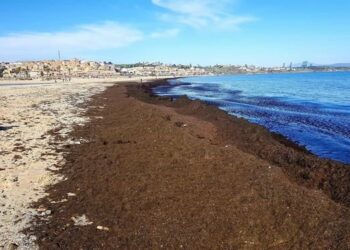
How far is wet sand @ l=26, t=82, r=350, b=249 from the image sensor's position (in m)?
6.70

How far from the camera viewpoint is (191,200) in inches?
327

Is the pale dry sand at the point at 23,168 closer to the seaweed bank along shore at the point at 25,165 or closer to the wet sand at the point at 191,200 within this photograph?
the seaweed bank along shore at the point at 25,165

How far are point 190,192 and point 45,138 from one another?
8.46m

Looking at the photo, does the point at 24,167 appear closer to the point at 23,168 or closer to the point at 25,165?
the point at 23,168

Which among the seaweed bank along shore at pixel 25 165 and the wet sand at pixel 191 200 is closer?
the wet sand at pixel 191 200

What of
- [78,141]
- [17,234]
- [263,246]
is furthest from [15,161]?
[263,246]

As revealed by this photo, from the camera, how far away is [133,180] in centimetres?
970

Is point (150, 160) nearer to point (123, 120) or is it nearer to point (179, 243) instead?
point (179, 243)

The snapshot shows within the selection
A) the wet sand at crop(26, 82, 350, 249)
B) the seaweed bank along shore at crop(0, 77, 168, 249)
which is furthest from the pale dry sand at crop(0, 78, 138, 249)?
the wet sand at crop(26, 82, 350, 249)

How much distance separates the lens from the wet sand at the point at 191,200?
264 inches

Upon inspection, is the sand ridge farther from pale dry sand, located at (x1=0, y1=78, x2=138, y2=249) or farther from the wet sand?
the wet sand

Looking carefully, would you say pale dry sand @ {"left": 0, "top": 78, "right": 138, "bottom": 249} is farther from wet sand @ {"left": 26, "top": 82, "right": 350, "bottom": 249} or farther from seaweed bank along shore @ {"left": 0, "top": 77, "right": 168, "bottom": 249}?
wet sand @ {"left": 26, "top": 82, "right": 350, "bottom": 249}

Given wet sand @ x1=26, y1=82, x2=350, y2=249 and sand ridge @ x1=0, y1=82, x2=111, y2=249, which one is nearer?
wet sand @ x1=26, y1=82, x2=350, y2=249

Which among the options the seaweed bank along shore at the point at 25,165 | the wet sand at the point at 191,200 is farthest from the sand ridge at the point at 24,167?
the wet sand at the point at 191,200
